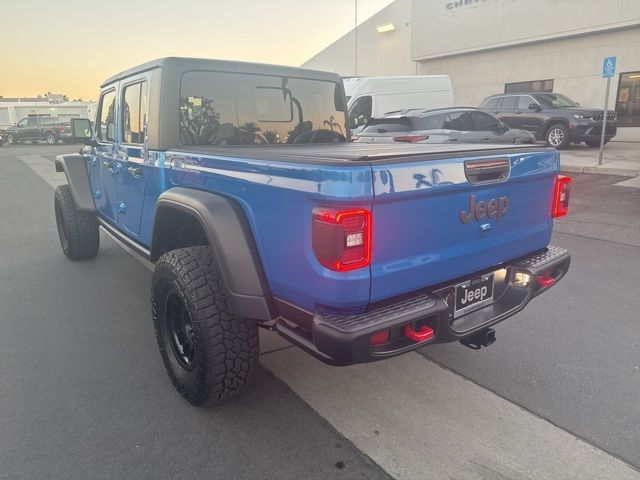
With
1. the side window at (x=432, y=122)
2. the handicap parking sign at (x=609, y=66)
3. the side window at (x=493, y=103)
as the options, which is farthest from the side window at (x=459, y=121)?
the side window at (x=493, y=103)

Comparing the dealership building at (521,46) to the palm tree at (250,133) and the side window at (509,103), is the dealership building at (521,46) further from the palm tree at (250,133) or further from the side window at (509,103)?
the palm tree at (250,133)

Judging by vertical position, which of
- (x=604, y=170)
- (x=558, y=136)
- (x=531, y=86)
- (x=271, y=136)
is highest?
(x=531, y=86)

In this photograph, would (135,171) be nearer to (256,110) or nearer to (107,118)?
(256,110)

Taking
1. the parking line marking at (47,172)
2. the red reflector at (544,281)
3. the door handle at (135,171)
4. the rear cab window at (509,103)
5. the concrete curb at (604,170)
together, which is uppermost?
the rear cab window at (509,103)

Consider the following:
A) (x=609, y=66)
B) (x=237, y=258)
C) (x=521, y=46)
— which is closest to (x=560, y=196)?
(x=237, y=258)

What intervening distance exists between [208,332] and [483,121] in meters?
10.3

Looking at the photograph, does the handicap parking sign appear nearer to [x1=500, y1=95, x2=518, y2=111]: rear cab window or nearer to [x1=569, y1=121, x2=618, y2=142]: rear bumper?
[x1=569, y1=121, x2=618, y2=142]: rear bumper

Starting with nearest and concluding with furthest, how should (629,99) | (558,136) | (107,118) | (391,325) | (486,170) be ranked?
(391,325), (486,170), (107,118), (558,136), (629,99)

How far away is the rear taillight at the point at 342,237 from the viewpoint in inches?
75.7

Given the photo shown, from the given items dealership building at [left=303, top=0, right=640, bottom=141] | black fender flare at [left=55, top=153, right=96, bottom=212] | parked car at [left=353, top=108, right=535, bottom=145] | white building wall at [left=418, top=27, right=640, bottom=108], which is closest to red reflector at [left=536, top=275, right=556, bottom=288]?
black fender flare at [left=55, top=153, right=96, bottom=212]

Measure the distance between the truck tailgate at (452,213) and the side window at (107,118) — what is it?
9.79 ft

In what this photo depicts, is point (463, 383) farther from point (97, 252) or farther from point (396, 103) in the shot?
point (396, 103)

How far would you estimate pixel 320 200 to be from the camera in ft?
6.45

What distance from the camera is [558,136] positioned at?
14.7m
